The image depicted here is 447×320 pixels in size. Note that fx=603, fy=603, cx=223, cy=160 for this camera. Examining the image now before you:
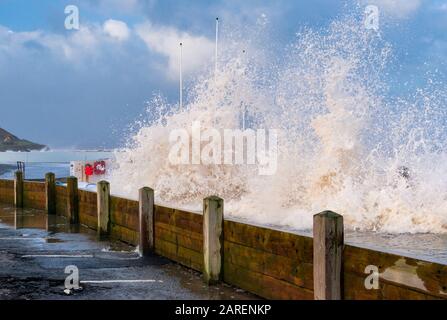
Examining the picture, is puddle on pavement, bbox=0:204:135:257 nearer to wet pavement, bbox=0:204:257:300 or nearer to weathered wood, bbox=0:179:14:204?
wet pavement, bbox=0:204:257:300

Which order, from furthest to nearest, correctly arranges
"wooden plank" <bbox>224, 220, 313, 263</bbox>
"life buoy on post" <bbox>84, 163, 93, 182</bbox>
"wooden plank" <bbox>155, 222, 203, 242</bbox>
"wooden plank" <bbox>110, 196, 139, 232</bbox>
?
"life buoy on post" <bbox>84, 163, 93, 182</bbox> → "wooden plank" <bbox>110, 196, 139, 232</bbox> → "wooden plank" <bbox>155, 222, 203, 242</bbox> → "wooden plank" <bbox>224, 220, 313, 263</bbox>

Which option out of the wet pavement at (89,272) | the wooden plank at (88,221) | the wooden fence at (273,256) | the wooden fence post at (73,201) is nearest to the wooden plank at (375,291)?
the wooden fence at (273,256)

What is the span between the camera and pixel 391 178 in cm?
1919

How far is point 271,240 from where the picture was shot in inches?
281

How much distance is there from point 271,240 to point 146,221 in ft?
12.8

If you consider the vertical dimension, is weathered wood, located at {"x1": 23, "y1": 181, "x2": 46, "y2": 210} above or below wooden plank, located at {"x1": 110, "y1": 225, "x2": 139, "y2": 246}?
above

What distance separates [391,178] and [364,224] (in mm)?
2873

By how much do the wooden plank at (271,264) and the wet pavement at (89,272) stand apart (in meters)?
0.38

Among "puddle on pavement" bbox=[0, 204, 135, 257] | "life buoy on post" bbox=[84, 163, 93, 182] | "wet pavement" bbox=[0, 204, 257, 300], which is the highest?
"life buoy on post" bbox=[84, 163, 93, 182]

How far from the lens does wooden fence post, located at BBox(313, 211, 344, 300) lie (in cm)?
591

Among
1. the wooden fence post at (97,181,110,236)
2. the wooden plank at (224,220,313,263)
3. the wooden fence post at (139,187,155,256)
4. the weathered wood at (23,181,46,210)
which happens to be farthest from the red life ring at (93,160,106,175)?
the wooden plank at (224,220,313,263)

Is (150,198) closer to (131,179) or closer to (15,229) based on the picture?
(15,229)

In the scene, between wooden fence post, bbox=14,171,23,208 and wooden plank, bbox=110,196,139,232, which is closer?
wooden plank, bbox=110,196,139,232

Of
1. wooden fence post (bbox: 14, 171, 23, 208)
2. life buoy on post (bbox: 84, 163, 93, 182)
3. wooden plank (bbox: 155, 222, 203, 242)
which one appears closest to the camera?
wooden plank (bbox: 155, 222, 203, 242)
